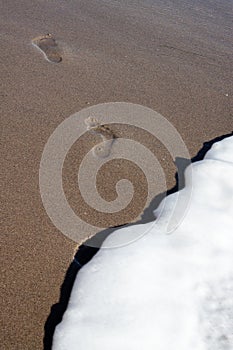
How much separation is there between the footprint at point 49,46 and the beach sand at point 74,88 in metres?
0.05

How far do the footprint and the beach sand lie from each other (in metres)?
0.05

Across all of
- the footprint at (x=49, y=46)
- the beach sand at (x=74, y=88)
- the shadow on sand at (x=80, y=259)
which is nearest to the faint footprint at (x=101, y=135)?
the beach sand at (x=74, y=88)

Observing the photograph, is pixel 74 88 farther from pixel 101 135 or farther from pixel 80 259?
pixel 80 259

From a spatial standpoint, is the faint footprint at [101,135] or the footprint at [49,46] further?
the footprint at [49,46]

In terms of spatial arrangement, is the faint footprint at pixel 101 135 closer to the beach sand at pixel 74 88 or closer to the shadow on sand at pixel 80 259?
the beach sand at pixel 74 88

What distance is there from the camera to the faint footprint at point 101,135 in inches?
105

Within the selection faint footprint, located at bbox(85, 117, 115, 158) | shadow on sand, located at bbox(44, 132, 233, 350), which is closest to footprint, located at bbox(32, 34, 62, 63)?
faint footprint, located at bbox(85, 117, 115, 158)

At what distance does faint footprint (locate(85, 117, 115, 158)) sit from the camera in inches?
105

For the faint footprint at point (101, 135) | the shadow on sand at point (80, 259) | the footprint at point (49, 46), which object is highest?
the footprint at point (49, 46)

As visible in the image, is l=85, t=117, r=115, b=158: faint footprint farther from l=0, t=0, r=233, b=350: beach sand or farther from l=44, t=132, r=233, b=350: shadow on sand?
l=44, t=132, r=233, b=350: shadow on sand

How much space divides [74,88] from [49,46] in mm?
666

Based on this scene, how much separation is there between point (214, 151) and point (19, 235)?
1.43m

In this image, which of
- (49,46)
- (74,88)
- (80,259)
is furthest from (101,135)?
(49,46)

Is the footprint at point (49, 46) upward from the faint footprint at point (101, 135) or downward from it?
upward
